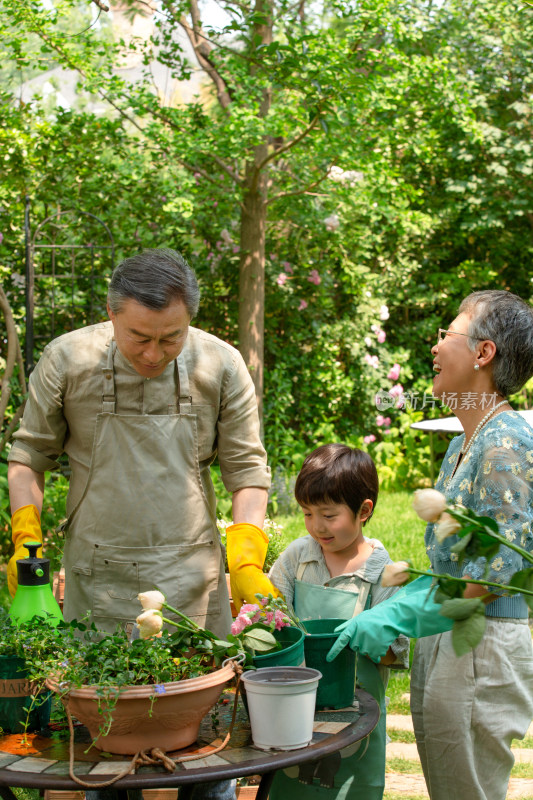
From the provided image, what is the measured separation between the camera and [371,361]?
7359 millimetres

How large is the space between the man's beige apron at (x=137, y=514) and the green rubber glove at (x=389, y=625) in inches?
24.3

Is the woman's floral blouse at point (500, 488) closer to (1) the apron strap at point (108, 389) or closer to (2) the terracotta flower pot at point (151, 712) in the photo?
(2) the terracotta flower pot at point (151, 712)

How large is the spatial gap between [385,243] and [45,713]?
685 cm

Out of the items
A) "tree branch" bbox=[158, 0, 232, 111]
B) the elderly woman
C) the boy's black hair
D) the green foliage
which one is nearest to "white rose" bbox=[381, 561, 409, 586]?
the elderly woman

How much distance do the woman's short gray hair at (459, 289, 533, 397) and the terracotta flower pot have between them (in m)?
0.91

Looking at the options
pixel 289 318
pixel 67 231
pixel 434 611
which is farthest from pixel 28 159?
pixel 434 611

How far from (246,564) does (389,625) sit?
47cm

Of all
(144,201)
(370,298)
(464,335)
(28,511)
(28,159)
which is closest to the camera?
(464,335)

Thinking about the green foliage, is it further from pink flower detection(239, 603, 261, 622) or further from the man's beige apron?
pink flower detection(239, 603, 261, 622)

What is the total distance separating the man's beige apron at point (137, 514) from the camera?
2076 millimetres

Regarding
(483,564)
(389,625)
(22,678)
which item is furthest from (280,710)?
(483,564)

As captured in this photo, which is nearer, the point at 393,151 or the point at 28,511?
the point at 28,511

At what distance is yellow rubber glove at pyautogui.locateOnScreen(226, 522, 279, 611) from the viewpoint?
1928 mm

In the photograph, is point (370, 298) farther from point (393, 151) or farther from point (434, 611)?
point (434, 611)
